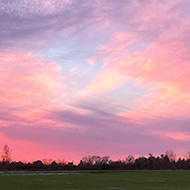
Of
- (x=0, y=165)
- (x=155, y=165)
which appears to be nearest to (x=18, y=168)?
(x=0, y=165)

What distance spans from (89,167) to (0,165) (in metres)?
40.1

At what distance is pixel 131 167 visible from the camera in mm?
161250

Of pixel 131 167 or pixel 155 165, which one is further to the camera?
pixel 155 165

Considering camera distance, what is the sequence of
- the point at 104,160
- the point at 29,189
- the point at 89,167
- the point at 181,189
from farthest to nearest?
the point at 104,160, the point at 89,167, the point at 29,189, the point at 181,189

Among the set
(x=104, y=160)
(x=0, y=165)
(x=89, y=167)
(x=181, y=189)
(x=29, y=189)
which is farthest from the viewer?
(x=104, y=160)

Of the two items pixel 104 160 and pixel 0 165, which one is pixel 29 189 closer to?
pixel 0 165

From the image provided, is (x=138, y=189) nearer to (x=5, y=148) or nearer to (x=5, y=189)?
(x=5, y=189)

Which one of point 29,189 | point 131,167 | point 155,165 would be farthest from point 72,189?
point 155,165

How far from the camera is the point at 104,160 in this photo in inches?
6821

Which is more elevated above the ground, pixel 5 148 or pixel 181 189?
pixel 5 148

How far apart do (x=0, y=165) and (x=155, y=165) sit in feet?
269

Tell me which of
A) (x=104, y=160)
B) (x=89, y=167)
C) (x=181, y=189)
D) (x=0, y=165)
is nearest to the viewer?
(x=181, y=189)

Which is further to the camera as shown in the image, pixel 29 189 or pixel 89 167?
pixel 89 167

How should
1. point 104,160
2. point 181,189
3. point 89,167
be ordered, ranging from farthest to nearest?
point 104,160 < point 89,167 < point 181,189
